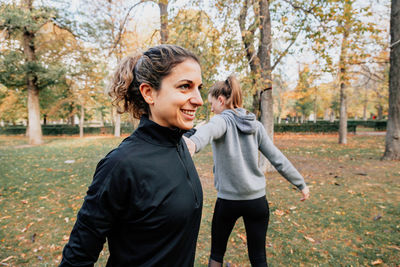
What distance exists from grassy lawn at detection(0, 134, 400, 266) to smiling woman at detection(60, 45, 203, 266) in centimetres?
233

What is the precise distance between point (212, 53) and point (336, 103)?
36114 millimetres

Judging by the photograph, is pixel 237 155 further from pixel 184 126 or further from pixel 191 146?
pixel 184 126

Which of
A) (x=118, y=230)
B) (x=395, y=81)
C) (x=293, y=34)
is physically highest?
(x=293, y=34)

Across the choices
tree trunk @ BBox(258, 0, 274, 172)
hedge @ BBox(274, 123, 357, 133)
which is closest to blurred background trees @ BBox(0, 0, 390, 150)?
tree trunk @ BBox(258, 0, 274, 172)

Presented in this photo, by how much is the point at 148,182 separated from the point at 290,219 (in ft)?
13.9

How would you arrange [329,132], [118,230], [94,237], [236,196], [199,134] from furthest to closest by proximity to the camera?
[329,132] → [236,196] → [199,134] → [118,230] → [94,237]

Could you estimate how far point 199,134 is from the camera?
1851 mm

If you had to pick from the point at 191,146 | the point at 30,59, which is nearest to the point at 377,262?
the point at 191,146

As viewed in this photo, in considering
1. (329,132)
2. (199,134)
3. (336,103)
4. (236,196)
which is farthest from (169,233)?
(336,103)

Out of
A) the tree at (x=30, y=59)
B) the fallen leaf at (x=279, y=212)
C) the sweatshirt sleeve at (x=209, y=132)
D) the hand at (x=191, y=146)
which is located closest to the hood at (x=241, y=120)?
→ the sweatshirt sleeve at (x=209, y=132)

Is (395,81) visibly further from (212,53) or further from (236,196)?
(236,196)

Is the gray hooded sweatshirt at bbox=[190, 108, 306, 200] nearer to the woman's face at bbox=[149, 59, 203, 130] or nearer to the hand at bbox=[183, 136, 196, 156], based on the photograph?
the hand at bbox=[183, 136, 196, 156]

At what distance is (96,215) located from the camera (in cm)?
106

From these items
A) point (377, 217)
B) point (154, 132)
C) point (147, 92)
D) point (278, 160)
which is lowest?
point (377, 217)
